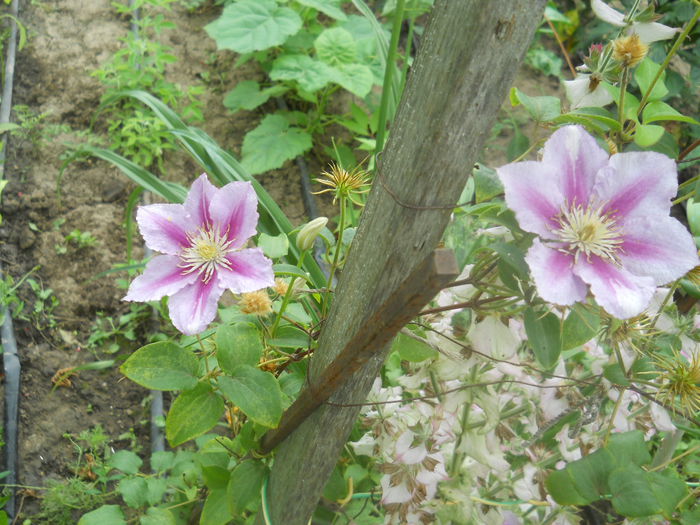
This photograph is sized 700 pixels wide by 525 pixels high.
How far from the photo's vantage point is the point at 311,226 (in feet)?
2.35

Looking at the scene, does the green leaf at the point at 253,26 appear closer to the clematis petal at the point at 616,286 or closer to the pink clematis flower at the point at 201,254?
the pink clematis flower at the point at 201,254

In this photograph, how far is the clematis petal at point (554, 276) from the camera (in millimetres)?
489

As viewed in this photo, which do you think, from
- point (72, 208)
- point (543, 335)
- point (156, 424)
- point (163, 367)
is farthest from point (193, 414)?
point (72, 208)

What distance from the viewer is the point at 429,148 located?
1.73ft

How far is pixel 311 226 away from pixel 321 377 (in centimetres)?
18

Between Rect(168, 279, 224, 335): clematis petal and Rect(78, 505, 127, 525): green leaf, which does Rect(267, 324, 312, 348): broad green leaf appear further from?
Rect(78, 505, 127, 525): green leaf

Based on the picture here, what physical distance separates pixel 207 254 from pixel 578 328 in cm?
41

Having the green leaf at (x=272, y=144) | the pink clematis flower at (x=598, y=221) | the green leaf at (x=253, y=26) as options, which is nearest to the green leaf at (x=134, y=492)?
the pink clematis flower at (x=598, y=221)

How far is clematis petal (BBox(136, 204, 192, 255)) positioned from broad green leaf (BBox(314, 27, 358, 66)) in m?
1.53

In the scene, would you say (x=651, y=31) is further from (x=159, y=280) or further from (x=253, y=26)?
(x=253, y=26)

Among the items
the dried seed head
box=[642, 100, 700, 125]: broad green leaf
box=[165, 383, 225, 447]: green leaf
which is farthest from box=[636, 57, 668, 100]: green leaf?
box=[165, 383, 225, 447]: green leaf

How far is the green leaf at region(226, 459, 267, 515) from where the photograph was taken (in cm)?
79

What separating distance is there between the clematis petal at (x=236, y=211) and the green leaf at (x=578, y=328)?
353 mm

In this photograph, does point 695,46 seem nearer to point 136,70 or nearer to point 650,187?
point 136,70
